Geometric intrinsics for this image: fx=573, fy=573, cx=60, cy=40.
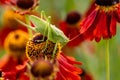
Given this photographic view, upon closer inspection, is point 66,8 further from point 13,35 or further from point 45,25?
point 45,25

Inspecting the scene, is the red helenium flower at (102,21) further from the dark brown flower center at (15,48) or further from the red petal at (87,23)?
the dark brown flower center at (15,48)

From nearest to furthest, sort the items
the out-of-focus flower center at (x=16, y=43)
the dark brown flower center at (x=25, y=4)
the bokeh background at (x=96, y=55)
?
the dark brown flower center at (x=25, y=4)
the bokeh background at (x=96, y=55)
the out-of-focus flower center at (x=16, y=43)

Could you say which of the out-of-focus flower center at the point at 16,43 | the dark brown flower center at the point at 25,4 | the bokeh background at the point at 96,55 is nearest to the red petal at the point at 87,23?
the dark brown flower center at the point at 25,4

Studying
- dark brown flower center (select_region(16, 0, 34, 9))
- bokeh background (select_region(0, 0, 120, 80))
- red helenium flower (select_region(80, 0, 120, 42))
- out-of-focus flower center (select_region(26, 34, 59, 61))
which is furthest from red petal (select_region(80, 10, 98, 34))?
bokeh background (select_region(0, 0, 120, 80))

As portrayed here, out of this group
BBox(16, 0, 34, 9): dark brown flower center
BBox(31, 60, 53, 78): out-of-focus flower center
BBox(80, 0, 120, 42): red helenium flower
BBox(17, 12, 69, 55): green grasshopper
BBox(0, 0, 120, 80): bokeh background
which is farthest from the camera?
BBox(0, 0, 120, 80): bokeh background

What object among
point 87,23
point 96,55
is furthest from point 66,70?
point 96,55

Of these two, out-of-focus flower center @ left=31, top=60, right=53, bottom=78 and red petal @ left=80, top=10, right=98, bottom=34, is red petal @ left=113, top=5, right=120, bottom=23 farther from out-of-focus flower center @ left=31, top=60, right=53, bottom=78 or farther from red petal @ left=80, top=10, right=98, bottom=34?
out-of-focus flower center @ left=31, top=60, right=53, bottom=78
